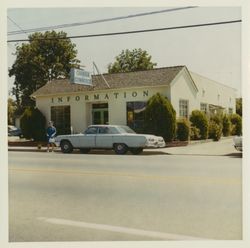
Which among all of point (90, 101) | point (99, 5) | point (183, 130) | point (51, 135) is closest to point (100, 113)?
point (90, 101)

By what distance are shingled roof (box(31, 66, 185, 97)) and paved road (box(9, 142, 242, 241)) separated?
2.54 m

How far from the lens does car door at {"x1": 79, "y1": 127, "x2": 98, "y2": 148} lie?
1234 centimetres

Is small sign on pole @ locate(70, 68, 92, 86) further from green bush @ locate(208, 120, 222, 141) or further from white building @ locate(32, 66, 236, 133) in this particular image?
green bush @ locate(208, 120, 222, 141)

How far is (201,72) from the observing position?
10.0 meters

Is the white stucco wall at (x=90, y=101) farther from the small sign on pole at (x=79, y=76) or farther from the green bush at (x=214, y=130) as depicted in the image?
the green bush at (x=214, y=130)

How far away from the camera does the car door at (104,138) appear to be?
39.9 feet

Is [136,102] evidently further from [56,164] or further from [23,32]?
[23,32]

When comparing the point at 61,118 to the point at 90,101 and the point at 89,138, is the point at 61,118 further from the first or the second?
the point at 89,138

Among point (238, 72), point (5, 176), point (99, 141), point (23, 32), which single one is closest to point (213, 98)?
point (99, 141)

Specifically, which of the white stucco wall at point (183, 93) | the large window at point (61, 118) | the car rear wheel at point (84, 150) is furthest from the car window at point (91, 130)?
the white stucco wall at point (183, 93)

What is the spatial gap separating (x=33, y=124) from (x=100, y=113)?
2120mm

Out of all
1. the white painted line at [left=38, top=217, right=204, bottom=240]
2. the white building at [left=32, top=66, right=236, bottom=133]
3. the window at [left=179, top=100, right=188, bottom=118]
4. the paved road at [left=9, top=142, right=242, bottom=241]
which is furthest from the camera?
the window at [left=179, top=100, right=188, bottom=118]

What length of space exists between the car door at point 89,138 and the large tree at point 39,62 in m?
1.98

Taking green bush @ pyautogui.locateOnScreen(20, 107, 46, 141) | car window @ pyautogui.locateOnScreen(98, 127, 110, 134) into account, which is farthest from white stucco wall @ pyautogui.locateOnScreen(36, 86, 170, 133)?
car window @ pyautogui.locateOnScreen(98, 127, 110, 134)
